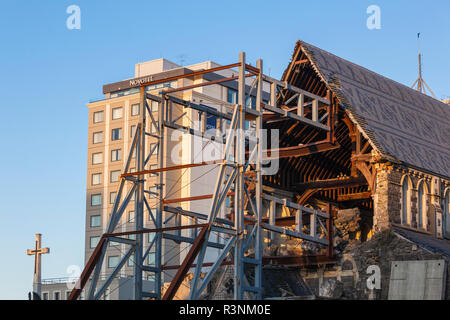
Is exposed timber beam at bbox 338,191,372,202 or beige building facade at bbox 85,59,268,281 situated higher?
beige building facade at bbox 85,59,268,281

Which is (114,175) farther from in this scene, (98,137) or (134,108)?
(134,108)

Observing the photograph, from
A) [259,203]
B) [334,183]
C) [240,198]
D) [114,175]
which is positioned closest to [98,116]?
[114,175]

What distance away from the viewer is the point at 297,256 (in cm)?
4219

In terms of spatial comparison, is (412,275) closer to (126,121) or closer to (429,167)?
(429,167)

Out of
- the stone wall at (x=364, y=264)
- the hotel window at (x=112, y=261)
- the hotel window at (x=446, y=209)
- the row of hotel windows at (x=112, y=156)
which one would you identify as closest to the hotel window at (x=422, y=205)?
the hotel window at (x=446, y=209)

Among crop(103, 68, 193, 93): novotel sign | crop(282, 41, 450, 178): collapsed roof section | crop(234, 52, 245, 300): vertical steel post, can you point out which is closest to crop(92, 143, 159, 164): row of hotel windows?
crop(103, 68, 193, 93): novotel sign

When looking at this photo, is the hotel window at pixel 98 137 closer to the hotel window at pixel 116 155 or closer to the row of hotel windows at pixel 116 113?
the row of hotel windows at pixel 116 113

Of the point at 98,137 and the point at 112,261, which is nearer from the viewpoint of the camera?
the point at 112,261

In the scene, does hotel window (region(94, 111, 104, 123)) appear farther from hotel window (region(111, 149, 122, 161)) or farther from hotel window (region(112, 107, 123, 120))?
hotel window (region(111, 149, 122, 161))

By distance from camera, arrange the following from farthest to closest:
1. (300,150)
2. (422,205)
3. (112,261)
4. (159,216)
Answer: (112,261) → (422,205) → (300,150) → (159,216)

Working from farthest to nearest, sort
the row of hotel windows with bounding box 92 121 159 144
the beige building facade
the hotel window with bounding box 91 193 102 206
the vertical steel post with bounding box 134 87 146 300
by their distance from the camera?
the hotel window with bounding box 91 193 102 206, the row of hotel windows with bounding box 92 121 159 144, the beige building facade, the vertical steel post with bounding box 134 87 146 300

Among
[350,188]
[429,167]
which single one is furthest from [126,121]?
[429,167]

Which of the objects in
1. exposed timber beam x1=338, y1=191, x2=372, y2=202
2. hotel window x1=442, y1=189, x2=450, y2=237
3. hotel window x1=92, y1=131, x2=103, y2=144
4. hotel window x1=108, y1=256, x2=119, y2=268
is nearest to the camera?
hotel window x1=442, y1=189, x2=450, y2=237
